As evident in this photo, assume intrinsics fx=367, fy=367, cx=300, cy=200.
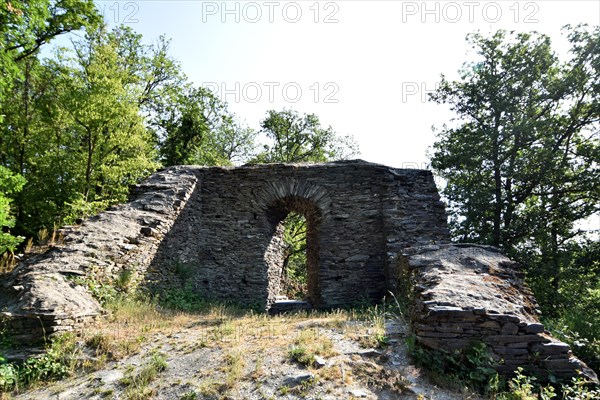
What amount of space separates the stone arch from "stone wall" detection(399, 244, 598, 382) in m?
4.07

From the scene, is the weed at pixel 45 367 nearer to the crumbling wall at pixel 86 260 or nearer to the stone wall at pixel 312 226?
the crumbling wall at pixel 86 260

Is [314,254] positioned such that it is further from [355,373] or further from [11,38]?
[11,38]

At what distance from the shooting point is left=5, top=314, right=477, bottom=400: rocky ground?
3.66m

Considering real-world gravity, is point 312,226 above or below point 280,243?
above

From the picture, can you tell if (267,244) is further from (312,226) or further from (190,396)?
(190,396)

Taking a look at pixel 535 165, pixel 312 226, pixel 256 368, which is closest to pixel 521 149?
pixel 535 165

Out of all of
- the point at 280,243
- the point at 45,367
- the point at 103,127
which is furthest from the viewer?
the point at 103,127

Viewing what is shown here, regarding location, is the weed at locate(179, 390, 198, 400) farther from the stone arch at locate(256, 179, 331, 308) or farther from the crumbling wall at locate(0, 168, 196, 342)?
the stone arch at locate(256, 179, 331, 308)

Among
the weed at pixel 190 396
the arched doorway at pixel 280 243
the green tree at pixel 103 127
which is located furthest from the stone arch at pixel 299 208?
the green tree at pixel 103 127

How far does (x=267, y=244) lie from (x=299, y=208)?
1.35 m

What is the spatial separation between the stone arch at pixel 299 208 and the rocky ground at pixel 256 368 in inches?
164

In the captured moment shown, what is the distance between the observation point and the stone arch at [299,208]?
9.23 metres

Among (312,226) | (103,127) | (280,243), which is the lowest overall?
(280,243)

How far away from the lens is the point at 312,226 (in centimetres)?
962
